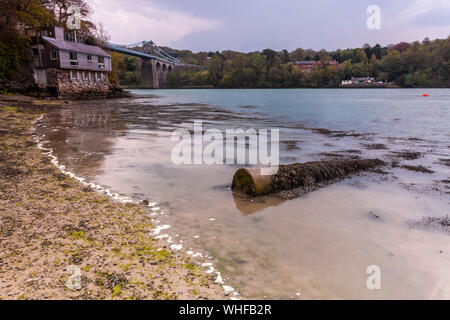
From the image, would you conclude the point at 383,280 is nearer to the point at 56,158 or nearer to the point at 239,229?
the point at 239,229

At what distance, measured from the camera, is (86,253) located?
4.00 meters

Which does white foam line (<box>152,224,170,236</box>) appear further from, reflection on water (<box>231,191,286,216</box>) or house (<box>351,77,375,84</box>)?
house (<box>351,77,375,84</box>)

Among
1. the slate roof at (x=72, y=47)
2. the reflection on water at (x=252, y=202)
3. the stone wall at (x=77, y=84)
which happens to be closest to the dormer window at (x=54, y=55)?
the slate roof at (x=72, y=47)

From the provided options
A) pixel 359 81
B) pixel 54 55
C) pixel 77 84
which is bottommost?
pixel 77 84

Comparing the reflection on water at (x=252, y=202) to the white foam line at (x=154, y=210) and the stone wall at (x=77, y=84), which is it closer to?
the white foam line at (x=154, y=210)

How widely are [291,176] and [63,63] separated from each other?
4363cm

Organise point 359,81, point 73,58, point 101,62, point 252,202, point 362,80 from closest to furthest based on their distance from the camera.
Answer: point 252,202, point 73,58, point 101,62, point 359,81, point 362,80

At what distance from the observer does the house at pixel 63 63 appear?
39938mm

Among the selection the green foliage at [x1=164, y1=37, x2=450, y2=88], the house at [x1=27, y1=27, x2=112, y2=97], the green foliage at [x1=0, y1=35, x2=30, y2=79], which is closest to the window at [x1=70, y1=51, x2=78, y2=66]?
the house at [x1=27, y1=27, x2=112, y2=97]

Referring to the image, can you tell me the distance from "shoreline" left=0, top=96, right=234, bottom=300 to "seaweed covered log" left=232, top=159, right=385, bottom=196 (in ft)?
7.40

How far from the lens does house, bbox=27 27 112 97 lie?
39938mm

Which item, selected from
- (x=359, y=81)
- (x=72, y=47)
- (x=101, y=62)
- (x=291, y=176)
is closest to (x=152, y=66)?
(x=101, y=62)

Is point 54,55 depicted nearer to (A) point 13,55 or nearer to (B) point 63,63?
(B) point 63,63
